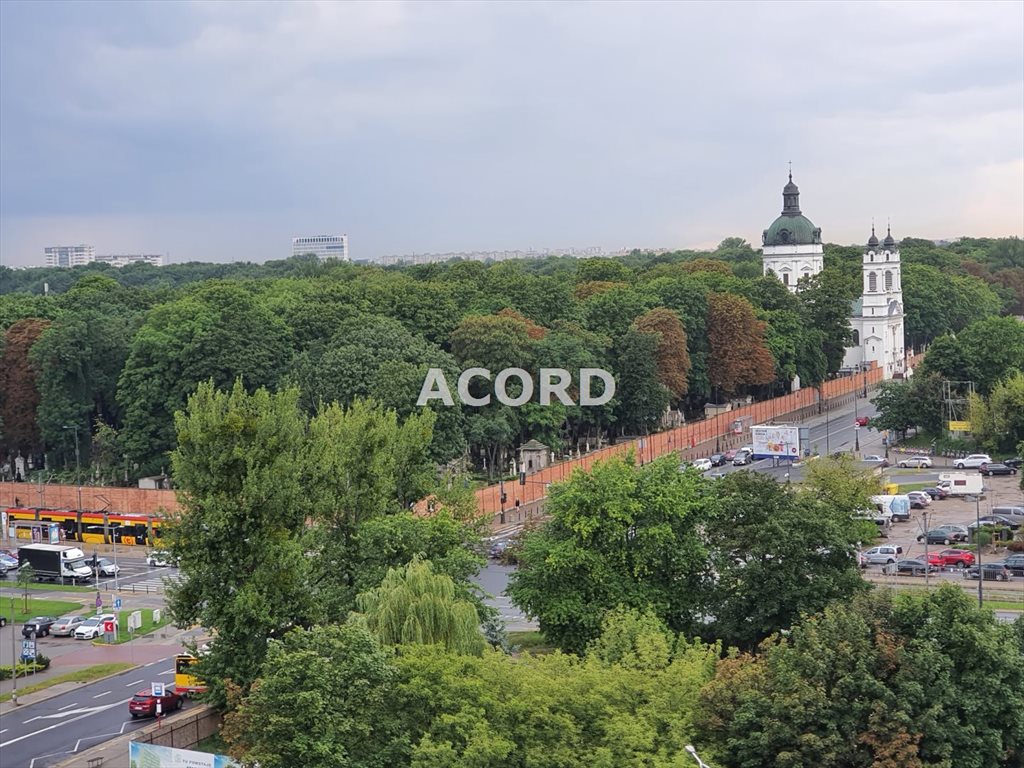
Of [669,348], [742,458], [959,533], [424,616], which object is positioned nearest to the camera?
[424,616]

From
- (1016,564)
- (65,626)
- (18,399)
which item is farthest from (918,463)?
(18,399)

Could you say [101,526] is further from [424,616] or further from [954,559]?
[954,559]

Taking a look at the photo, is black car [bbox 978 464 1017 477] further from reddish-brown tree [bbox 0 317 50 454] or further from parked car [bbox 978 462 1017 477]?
reddish-brown tree [bbox 0 317 50 454]

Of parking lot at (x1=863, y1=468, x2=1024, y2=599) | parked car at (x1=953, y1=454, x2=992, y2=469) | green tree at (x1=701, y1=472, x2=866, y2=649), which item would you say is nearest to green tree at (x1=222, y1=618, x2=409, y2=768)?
green tree at (x1=701, y1=472, x2=866, y2=649)

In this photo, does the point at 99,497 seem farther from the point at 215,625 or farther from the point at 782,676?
the point at 782,676

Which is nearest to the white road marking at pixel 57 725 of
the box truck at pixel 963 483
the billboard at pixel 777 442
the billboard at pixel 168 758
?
the billboard at pixel 168 758

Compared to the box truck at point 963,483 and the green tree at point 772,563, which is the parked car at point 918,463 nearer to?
the box truck at point 963,483

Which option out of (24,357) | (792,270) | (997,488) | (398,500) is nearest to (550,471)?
(997,488)

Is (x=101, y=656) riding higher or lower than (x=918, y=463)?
lower
